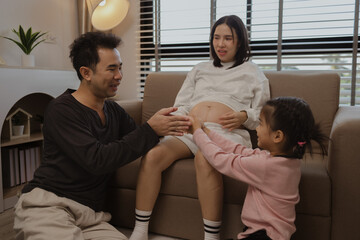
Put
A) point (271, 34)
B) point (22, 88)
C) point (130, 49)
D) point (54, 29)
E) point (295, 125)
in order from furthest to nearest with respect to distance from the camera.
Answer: point (130, 49) < point (54, 29) < point (271, 34) < point (22, 88) < point (295, 125)

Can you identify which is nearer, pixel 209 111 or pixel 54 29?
pixel 209 111

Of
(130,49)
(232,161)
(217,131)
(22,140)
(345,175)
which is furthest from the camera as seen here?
(130,49)

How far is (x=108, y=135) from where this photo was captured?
1424 millimetres

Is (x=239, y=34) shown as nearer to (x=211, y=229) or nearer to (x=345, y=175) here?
(x=345, y=175)

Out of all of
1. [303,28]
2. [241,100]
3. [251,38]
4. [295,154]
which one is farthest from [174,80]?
[295,154]

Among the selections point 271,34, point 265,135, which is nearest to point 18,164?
point 265,135

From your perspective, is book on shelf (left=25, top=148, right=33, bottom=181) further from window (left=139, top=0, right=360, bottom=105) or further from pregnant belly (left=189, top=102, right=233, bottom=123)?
pregnant belly (left=189, top=102, right=233, bottom=123)

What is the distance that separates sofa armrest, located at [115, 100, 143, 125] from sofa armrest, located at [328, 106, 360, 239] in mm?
1301

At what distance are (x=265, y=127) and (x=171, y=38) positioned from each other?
2028mm

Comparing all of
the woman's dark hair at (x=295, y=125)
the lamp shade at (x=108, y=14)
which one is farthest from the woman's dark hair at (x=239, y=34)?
the lamp shade at (x=108, y=14)

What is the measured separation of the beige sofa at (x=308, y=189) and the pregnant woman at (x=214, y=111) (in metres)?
0.10

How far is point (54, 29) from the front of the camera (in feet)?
9.20

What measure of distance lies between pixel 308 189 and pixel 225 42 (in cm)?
91

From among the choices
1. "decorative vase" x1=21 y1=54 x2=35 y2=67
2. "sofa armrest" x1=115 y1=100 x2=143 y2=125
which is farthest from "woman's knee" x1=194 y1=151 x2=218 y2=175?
"decorative vase" x1=21 y1=54 x2=35 y2=67
